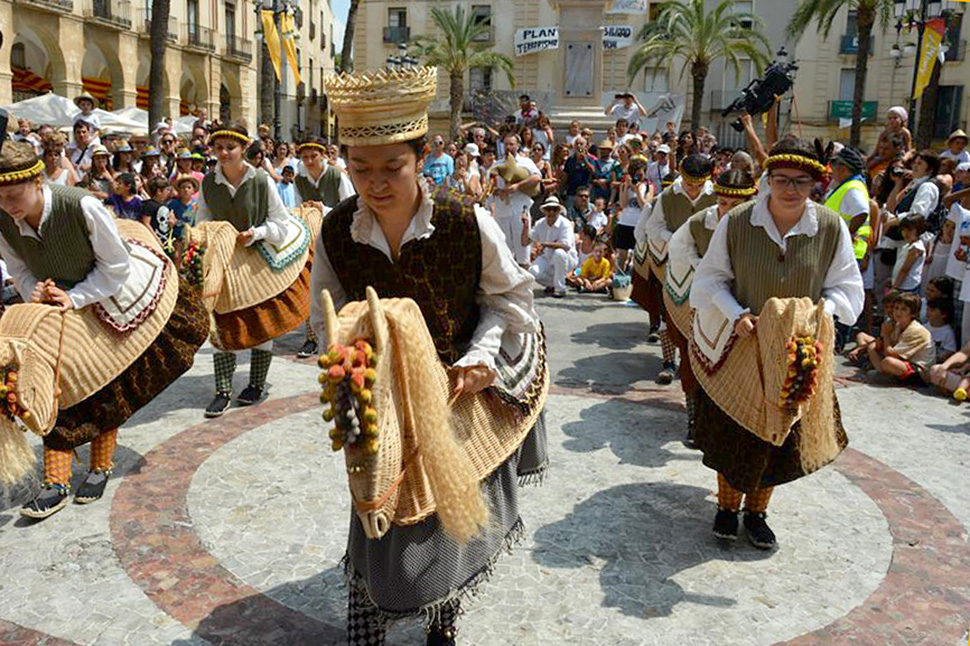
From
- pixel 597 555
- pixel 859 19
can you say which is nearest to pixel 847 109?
pixel 859 19

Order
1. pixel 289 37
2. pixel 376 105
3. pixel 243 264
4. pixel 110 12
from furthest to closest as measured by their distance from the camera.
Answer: pixel 110 12 → pixel 289 37 → pixel 243 264 → pixel 376 105

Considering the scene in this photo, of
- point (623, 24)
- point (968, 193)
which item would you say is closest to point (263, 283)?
point (968, 193)

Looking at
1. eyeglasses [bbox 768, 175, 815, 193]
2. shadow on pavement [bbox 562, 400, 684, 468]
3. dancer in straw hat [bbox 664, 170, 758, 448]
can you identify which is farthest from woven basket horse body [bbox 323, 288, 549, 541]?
shadow on pavement [bbox 562, 400, 684, 468]

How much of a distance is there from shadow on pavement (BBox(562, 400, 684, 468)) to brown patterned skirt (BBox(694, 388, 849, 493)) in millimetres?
1148

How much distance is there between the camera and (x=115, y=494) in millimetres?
4570

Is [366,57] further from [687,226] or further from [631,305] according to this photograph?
[687,226]

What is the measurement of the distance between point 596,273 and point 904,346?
5.15 metres

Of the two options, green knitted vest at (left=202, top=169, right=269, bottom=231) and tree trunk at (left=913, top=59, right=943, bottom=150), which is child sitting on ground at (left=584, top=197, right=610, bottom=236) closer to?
green knitted vest at (left=202, top=169, right=269, bottom=231)

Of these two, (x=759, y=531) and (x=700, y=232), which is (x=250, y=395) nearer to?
(x=700, y=232)

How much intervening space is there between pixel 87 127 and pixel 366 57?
123ft

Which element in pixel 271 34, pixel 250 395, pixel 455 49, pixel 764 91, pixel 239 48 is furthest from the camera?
pixel 239 48

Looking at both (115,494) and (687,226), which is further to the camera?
(687,226)

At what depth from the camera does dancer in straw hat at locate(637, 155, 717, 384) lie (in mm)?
6469

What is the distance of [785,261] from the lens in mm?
3816
